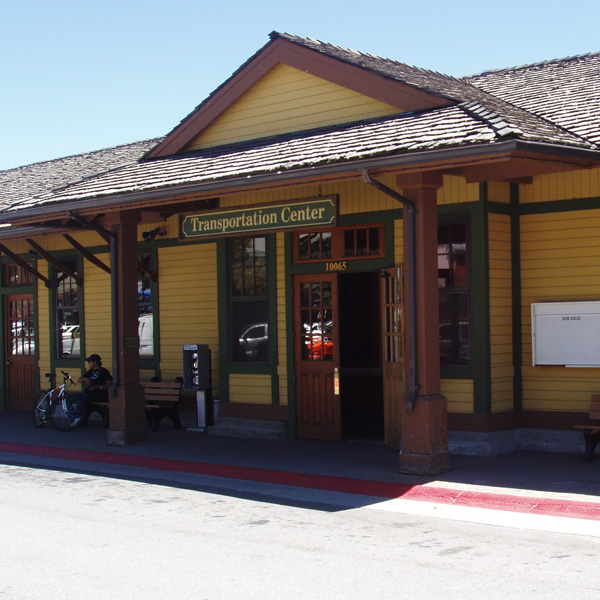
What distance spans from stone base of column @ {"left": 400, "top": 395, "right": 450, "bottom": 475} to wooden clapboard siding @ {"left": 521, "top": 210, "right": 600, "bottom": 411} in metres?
1.86

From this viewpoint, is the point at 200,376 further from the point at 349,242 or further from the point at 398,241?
the point at 398,241

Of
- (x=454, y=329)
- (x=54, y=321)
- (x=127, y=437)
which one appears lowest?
(x=127, y=437)

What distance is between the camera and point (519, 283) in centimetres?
1080

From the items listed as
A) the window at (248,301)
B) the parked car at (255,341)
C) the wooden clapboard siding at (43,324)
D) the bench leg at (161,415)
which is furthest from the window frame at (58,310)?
the parked car at (255,341)

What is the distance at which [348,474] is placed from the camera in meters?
9.66

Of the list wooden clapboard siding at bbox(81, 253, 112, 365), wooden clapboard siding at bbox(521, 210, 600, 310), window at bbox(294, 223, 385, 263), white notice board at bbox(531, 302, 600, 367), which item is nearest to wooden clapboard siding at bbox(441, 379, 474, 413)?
white notice board at bbox(531, 302, 600, 367)

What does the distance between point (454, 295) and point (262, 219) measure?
2536 millimetres

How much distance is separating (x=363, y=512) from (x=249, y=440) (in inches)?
185

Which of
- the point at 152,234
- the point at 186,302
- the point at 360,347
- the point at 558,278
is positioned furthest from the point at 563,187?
the point at 152,234

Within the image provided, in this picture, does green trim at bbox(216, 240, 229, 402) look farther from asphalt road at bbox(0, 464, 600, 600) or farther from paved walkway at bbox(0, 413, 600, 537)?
asphalt road at bbox(0, 464, 600, 600)

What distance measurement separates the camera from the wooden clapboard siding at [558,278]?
1030 centimetres

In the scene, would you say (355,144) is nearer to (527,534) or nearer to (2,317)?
(527,534)

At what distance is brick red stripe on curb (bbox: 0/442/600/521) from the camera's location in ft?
25.7

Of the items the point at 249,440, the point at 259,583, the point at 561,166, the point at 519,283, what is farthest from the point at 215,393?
the point at 259,583
